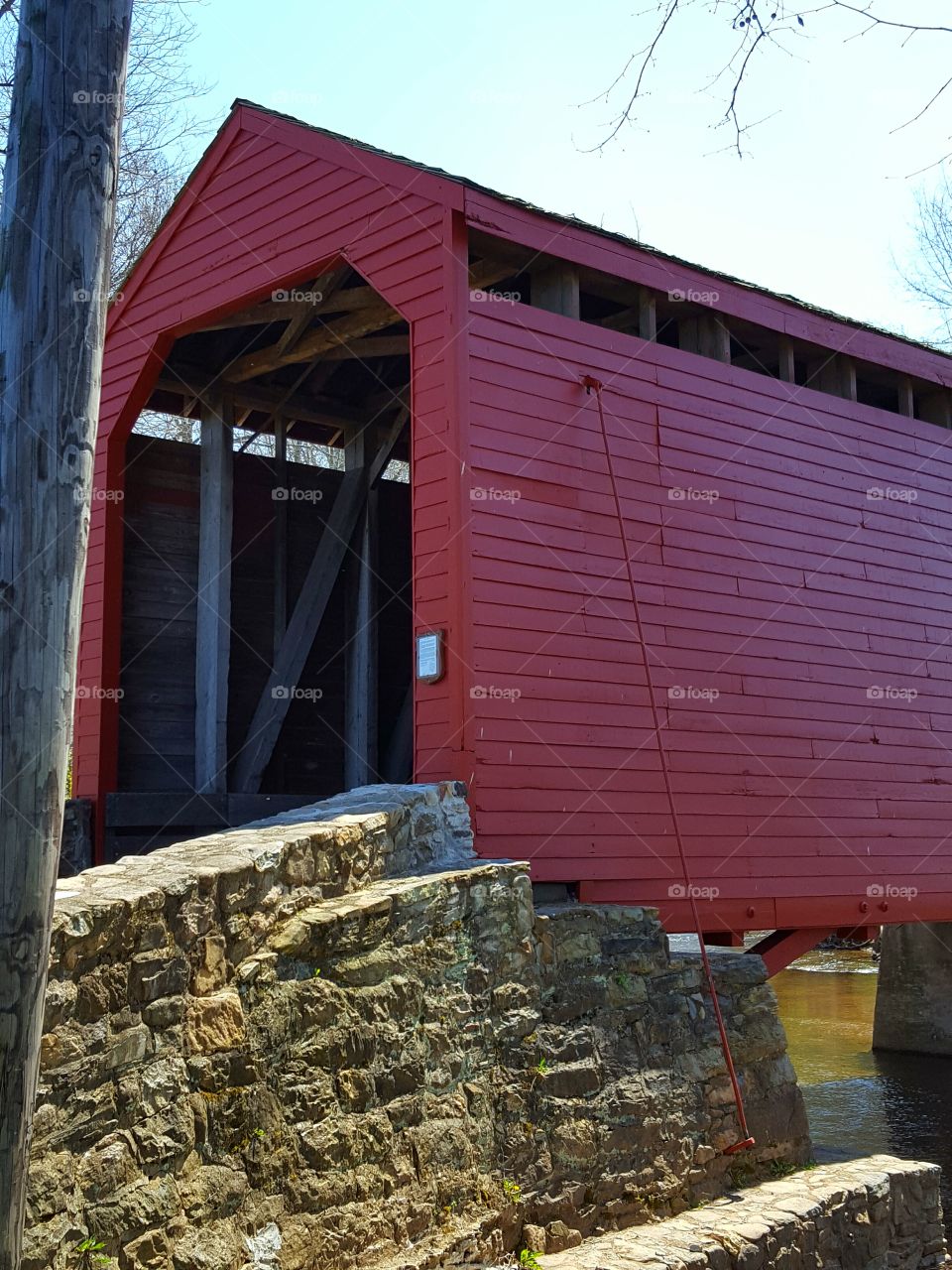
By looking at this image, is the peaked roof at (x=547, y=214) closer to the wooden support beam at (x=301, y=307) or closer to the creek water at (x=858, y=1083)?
the wooden support beam at (x=301, y=307)

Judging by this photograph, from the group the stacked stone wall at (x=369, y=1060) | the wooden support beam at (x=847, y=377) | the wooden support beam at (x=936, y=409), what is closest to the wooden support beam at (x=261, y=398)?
the wooden support beam at (x=847, y=377)

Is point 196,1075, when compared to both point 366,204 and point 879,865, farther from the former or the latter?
point 879,865

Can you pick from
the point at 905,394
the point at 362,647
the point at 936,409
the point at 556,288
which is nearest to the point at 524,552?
the point at 556,288

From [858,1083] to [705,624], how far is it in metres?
6.84

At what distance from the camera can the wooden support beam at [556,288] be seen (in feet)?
26.0

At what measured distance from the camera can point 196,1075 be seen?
14.4 ft

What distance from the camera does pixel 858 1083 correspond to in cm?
1285

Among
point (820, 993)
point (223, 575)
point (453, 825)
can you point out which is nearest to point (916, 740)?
point (453, 825)

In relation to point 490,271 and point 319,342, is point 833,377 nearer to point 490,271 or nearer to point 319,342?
point 490,271

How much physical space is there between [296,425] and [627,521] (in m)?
4.50

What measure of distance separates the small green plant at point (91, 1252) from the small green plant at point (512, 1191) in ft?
7.33

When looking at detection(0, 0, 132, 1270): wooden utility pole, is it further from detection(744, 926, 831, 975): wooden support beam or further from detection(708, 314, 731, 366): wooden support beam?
detection(744, 926, 831, 975): wooden support beam

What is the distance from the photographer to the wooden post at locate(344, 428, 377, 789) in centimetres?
1038

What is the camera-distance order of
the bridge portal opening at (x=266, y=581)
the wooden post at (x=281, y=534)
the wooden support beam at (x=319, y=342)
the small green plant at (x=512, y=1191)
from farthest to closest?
the wooden post at (x=281, y=534), the bridge portal opening at (x=266, y=581), the wooden support beam at (x=319, y=342), the small green plant at (x=512, y=1191)
